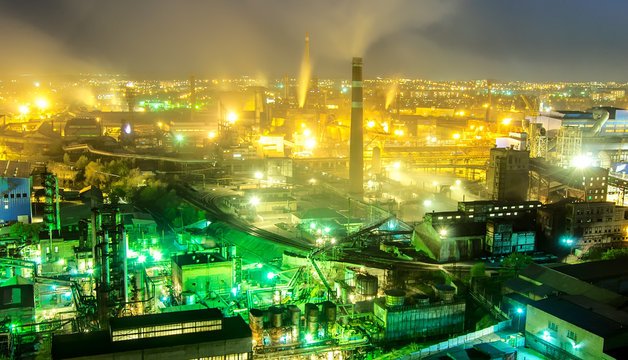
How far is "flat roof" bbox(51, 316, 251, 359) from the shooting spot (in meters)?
9.09

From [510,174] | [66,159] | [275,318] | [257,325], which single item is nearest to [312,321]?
[275,318]

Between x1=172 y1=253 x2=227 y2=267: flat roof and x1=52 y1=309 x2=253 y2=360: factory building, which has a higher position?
x1=172 y1=253 x2=227 y2=267: flat roof

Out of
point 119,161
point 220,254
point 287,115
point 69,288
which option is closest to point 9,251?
point 69,288

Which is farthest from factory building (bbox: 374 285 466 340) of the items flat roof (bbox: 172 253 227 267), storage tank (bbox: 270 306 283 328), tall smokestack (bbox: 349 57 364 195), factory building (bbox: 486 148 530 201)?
tall smokestack (bbox: 349 57 364 195)

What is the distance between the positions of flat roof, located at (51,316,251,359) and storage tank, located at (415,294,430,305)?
498cm

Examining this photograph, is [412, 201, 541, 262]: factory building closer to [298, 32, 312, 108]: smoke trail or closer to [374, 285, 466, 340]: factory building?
[374, 285, 466, 340]: factory building

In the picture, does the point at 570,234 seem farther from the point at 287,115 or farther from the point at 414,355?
the point at 287,115

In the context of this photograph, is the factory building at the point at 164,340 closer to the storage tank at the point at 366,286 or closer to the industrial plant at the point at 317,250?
the industrial plant at the point at 317,250

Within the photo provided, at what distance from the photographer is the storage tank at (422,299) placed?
44.1ft

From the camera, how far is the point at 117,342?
938cm

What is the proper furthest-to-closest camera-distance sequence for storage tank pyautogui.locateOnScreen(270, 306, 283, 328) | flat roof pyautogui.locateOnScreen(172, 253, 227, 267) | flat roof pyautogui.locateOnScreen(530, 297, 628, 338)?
flat roof pyautogui.locateOnScreen(172, 253, 227, 267) → storage tank pyautogui.locateOnScreen(270, 306, 283, 328) → flat roof pyautogui.locateOnScreen(530, 297, 628, 338)

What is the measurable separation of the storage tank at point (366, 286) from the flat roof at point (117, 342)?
4.60 meters

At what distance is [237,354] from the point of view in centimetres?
980

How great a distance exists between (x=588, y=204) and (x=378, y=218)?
714 cm
